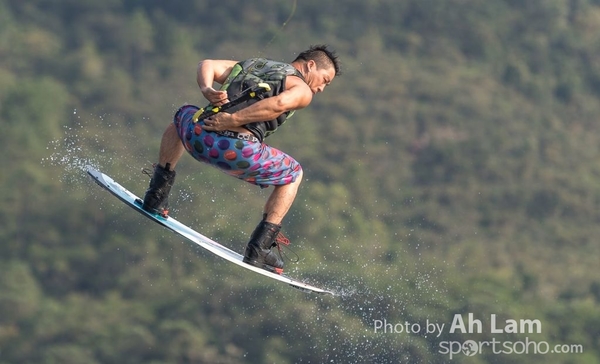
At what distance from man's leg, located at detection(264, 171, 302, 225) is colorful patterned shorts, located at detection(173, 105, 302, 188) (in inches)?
5.2

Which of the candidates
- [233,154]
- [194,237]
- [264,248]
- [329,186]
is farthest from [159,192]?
[329,186]

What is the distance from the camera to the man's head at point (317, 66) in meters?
9.38

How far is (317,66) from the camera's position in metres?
9.40

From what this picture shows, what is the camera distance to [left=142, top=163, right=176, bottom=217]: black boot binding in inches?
401

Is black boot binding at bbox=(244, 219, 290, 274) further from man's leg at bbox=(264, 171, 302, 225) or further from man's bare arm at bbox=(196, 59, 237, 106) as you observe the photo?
man's bare arm at bbox=(196, 59, 237, 106)

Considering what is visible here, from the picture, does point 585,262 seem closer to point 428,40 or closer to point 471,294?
point 471,294

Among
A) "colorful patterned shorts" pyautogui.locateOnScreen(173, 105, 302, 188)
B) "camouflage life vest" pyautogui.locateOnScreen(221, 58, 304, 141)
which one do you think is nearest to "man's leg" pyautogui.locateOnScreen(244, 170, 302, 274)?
"colorful patterned shorts" pyautogui.locateOnScreen(173, 105, 302, 188)

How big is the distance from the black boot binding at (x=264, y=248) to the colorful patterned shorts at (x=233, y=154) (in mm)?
425

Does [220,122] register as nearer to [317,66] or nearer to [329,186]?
[317,66]

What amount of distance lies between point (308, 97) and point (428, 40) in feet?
109

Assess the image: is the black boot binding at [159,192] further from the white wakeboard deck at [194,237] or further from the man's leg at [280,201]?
the man's leg at [280,201]

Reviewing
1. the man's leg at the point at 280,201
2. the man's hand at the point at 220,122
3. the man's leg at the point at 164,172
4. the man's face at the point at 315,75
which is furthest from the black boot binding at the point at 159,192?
the man's face at the point at 315,75

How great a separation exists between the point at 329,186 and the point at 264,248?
24.6 meters

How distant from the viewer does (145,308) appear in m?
32.9
